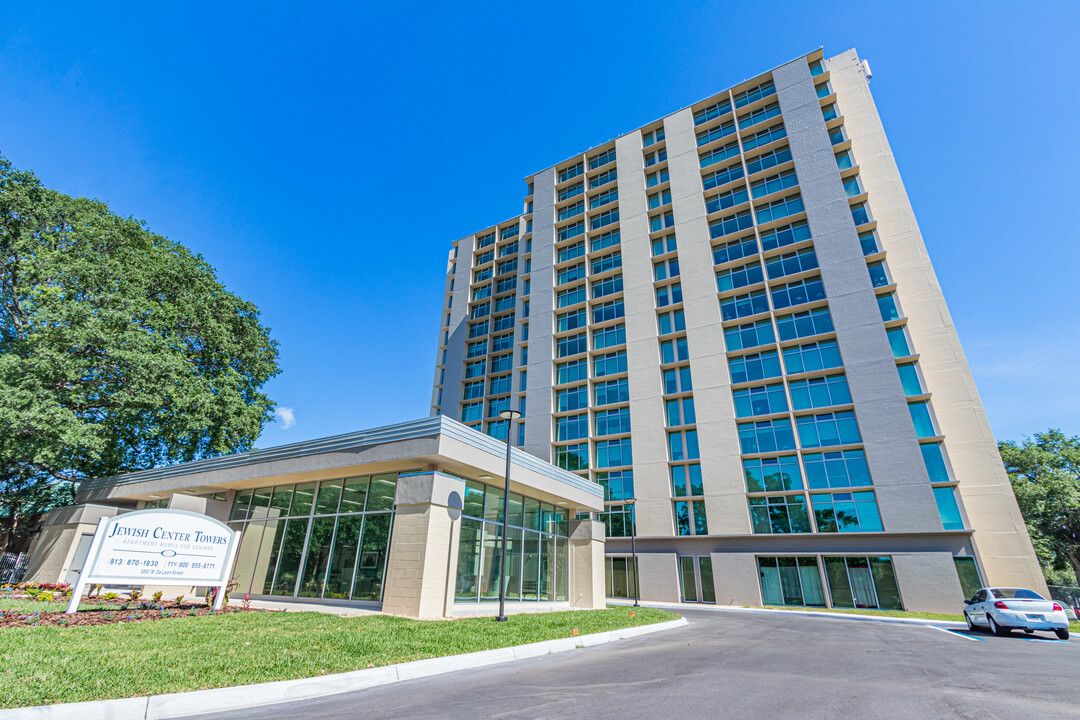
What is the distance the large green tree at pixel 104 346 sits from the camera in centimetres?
2147

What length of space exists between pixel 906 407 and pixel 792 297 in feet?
33.5

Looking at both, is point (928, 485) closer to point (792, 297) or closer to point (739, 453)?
point (739, 453)

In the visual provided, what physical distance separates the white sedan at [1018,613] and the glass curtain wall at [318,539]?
18.6 m

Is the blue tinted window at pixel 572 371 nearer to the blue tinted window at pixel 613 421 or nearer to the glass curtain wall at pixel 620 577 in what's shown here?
the blue tinted window at pixel 613 421

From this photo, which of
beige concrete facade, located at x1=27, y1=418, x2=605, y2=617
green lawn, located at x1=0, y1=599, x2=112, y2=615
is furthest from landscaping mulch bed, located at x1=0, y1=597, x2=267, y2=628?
beige concrete facade, located at x1=27, y1=418, x2=605, y2=617

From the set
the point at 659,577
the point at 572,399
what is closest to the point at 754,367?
the point at 572,399

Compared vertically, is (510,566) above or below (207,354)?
below

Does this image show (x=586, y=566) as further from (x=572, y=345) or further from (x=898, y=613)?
(x=572, y=345)

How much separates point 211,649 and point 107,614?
610 cm

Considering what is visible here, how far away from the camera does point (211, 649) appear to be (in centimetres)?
742

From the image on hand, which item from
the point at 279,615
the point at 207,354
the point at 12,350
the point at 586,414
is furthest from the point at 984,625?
the point at 12,350

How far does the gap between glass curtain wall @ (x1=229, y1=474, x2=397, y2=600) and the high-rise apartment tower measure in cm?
2265

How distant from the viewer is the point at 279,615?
12.1 metres

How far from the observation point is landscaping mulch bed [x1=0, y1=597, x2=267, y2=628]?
9.60 meters
